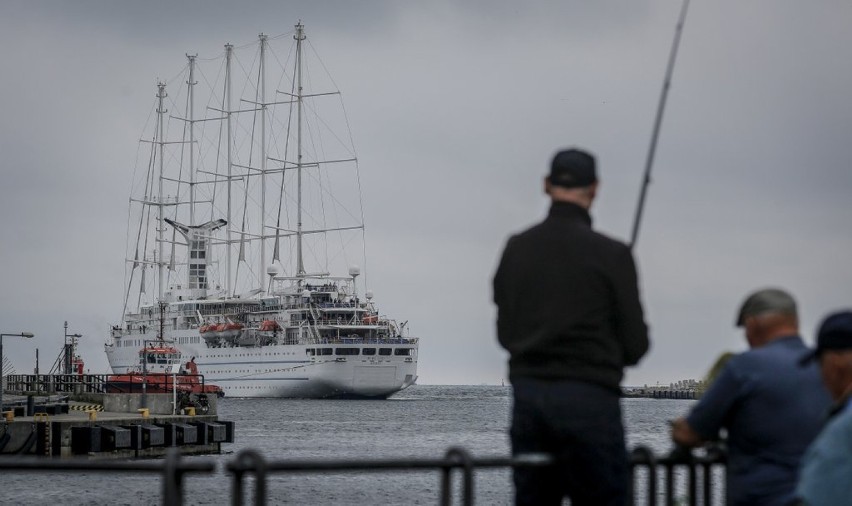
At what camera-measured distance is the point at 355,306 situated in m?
131

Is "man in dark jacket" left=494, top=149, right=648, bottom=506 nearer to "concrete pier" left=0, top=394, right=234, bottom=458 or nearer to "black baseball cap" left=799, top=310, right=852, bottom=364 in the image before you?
"black baseball cap" left=799, top=310, right=852, bottom=364

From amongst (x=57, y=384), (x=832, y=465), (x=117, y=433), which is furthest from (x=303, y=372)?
(x=832, y=465)

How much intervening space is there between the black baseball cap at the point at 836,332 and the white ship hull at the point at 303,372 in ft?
391

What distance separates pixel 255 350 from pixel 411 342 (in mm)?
14793

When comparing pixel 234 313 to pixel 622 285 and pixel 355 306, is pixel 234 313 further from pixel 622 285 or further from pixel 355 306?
pixel 622 285

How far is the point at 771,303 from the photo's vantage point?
5.73 meters

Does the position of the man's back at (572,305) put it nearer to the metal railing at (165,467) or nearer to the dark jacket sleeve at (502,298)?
the dark jacket sleeve at (502,298)

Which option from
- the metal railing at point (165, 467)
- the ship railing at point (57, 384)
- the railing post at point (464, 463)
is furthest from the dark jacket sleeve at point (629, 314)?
the ship railing at point (57, 384)

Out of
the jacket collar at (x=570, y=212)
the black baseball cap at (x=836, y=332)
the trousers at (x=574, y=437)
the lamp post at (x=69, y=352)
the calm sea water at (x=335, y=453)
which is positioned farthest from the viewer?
the lamp post at (x=69, y=352)

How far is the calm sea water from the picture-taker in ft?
131

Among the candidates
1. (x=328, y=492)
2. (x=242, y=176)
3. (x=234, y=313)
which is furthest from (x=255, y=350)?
(x=328, y=492)

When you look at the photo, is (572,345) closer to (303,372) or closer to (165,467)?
(165,467)

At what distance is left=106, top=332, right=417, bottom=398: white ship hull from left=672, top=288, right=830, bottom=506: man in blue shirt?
118125 millimetres

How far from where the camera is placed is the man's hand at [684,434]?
5754mm
